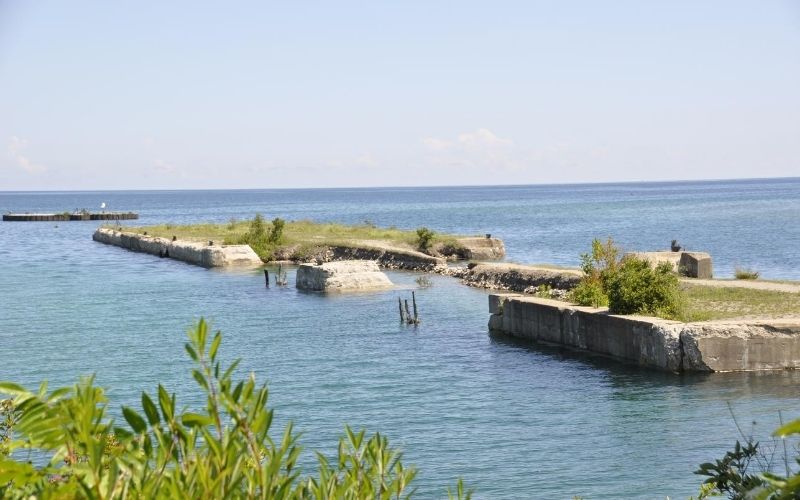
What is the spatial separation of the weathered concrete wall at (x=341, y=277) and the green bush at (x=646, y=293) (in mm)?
21944

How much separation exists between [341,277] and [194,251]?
24370 millimetres

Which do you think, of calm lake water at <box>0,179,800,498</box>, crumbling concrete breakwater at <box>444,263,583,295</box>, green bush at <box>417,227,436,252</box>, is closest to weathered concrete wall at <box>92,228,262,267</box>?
calm lake water at <box>0,179,800,498</box>

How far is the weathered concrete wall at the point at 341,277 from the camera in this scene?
49000 millimetres

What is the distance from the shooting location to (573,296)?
33.1 m

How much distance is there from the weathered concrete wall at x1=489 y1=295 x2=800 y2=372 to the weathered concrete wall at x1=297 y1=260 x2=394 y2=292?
772 inches

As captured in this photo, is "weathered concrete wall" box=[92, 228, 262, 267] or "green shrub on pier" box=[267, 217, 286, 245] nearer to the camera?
"weathered concrete wall" box=[92, 228, 262, 267]

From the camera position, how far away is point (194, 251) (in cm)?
7025

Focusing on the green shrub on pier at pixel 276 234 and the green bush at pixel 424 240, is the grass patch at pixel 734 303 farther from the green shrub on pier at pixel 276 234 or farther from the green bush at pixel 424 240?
the green shrub on pier at pixel 276 234

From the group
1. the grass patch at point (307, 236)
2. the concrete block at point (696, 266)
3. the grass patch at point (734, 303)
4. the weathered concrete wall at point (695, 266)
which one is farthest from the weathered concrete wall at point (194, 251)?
the grass patch at point (734, 303)

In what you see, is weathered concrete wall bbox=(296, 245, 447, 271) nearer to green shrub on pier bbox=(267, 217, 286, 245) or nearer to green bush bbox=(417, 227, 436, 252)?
green bush bbox=(417, 227, 436, 252)

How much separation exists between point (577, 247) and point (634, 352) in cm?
5486

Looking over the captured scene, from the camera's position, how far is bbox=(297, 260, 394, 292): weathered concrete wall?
49.0 meters

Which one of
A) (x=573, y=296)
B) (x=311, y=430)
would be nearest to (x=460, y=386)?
(x=311, y=430)

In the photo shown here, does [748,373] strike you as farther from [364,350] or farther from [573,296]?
[364,350]
